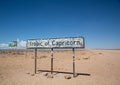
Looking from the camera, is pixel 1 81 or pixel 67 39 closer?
pixel 1 81

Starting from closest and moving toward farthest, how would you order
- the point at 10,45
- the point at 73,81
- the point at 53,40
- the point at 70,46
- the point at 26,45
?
1. the point at 73,81
2. the point at 70,46
3. the point at 53,40
4. the point at 26,45
5. the point at 10,45

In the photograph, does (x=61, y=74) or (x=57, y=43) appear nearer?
(x=61, y=74)

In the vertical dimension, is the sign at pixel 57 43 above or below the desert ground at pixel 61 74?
above

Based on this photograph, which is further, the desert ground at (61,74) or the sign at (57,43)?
the sign at (57,43)

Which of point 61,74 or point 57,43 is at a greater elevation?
point 57,43

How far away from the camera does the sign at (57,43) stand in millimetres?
11514

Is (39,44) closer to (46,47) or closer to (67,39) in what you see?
(46,47)

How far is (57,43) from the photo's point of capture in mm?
12359

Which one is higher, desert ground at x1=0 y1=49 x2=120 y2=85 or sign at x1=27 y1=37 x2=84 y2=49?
sign at x1=27 y1=37 x2=84 y2=49

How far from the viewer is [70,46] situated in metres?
11.8

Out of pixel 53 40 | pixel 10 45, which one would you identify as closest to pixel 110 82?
pixel 53 40

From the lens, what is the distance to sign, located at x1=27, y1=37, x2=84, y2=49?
11.5 metres

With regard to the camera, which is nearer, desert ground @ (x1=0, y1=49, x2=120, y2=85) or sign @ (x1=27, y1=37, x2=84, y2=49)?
desert ground @ (x1=0, y1=49, x2=120, y2=85)

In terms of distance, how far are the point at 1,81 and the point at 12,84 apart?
1.25m
